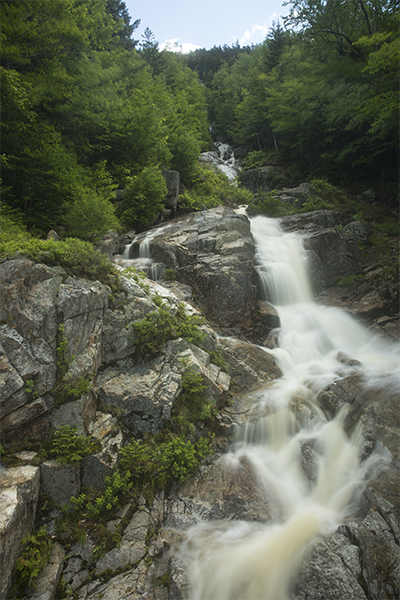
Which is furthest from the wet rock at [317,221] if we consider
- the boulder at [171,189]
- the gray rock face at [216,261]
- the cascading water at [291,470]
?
the cascading water at [291,470]

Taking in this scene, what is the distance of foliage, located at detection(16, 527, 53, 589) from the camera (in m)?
3.38

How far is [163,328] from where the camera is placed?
252 inches

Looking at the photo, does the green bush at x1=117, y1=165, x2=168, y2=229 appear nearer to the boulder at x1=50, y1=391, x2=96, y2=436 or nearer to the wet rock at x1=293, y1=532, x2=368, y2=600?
the boulder at x1=50, y1=391, x2=96, y2=436

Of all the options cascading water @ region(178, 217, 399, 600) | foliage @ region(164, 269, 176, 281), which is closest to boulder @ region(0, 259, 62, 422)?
cascading water @ region(178, 217, 399, 600)

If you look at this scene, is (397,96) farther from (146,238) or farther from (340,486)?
(340,486)

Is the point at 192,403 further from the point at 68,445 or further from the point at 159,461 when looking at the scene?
the point at 68,445

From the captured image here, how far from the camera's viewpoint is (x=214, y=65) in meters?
48.9

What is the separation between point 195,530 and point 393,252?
1211 centimetres

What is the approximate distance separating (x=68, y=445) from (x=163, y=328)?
9.24 ft

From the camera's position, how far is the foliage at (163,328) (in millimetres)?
6082

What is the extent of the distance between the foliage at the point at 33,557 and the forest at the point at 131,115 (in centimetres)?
724

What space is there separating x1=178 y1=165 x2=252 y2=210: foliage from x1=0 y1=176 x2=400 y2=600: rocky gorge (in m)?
8.88

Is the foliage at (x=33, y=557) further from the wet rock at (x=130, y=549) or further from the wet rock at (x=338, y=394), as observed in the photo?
the wet rock at (x=338, y=394)

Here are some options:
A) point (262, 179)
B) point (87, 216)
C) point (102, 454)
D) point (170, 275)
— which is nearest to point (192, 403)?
point (102, 454)
